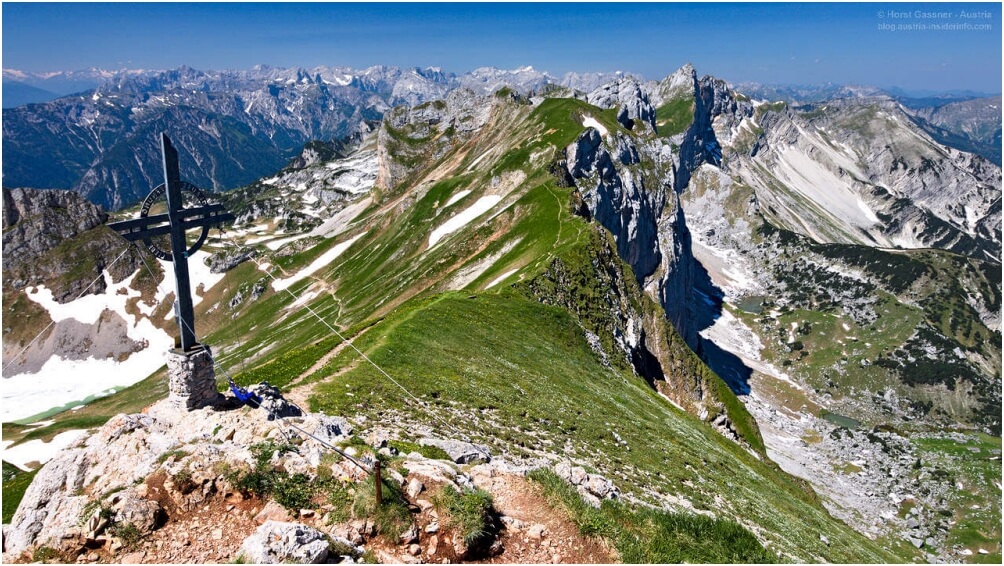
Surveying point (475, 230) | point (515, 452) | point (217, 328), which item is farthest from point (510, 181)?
point (515, 452)

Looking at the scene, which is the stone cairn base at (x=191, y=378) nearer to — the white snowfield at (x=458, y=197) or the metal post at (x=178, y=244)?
the metal post at (x=178, y=244)

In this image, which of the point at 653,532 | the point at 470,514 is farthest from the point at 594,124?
the point at 470,514

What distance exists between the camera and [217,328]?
140750mm

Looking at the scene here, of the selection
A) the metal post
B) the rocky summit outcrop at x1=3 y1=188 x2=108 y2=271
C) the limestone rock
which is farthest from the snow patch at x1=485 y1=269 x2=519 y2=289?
the rocky summit outcrop at x1=3 y1=188 x2=108 y2=271

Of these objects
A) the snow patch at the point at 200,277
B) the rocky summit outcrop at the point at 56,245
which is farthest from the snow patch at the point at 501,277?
the rocky summit outcrop at the point at 56,245

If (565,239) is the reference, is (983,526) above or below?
below

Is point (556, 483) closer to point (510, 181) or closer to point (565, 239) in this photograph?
point (565, 239)

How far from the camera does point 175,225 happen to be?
55.2 feet

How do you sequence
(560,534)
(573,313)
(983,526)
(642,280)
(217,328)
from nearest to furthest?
1. (560,534)
2. (573,313)
3. (983,526)
4. (217,328)
5. (642,280)

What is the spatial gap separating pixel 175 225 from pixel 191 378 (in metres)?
5.30

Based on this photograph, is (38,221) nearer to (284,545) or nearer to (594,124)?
(594,124)

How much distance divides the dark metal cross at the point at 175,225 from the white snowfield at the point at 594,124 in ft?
495

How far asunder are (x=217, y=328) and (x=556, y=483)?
14851cm

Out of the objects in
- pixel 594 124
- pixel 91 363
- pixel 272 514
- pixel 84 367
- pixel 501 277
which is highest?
pixel 594 124
